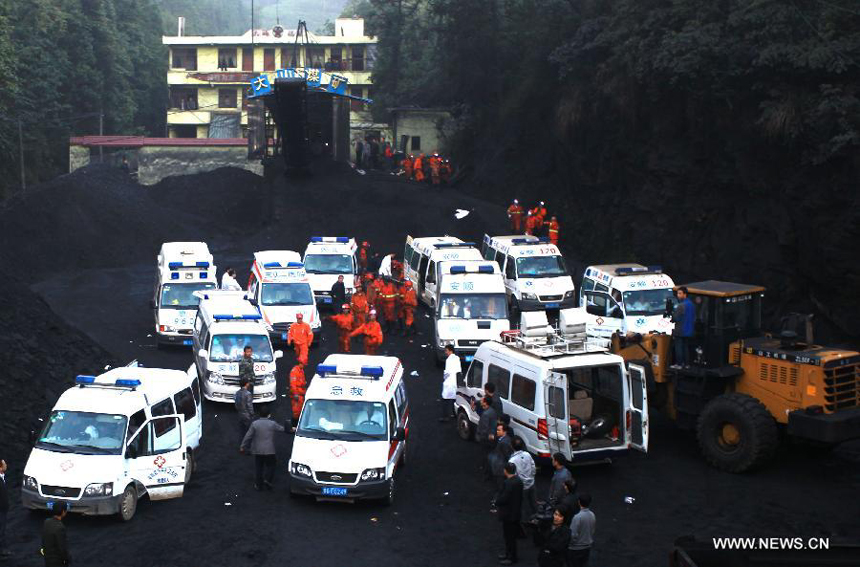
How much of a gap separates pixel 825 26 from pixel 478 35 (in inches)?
1036

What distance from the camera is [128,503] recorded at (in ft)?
49.6

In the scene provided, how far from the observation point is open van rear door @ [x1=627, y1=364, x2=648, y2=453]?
17094 mm

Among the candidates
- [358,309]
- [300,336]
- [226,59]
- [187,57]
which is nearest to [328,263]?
[358,309]

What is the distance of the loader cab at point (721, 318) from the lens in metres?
17.6

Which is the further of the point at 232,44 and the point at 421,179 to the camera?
the point at 232,44

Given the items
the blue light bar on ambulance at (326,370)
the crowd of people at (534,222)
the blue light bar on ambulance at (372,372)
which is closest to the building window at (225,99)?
the crowd of people at (534,222)

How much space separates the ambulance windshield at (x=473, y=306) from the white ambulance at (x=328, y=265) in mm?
7058

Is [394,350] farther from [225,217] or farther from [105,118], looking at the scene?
[105,118]

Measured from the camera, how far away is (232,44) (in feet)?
290

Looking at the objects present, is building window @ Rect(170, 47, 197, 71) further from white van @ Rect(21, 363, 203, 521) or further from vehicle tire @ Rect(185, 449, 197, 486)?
vehicle tire @ Rect(185, 449, 197, 486)

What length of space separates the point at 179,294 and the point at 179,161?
1463 inches

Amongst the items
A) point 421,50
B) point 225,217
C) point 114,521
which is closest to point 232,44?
point 421,50

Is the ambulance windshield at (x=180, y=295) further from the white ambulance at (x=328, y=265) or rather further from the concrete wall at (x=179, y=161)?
the concrete wall at (x=179, y=161)

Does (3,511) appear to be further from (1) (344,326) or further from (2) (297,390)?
→ (1) (344,326)
